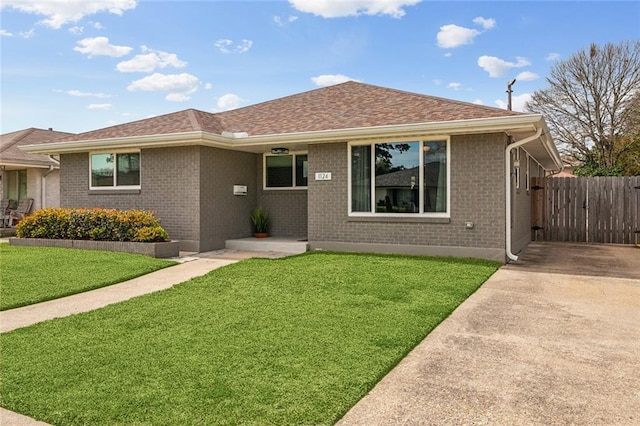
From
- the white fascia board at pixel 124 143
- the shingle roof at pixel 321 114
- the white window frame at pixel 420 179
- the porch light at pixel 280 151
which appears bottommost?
the white window frame at pixel 420 179

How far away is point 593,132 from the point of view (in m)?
27.0

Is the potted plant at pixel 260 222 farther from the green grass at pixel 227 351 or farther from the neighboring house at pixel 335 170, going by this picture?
the green grass at pixel 227 351

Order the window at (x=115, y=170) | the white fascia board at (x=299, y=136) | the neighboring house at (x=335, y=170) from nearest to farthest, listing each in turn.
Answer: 1. the white fascia board at (x=299, y=136)
2. the neighboring house at (x=335, y=170)
3. the window at (x=115, y=170)

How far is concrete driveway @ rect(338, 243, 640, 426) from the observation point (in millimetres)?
2949

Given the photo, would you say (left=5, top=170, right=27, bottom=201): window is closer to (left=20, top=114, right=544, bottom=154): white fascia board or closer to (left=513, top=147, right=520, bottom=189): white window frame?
(left=20, top=114, right=544, bottom=154): white fascia board

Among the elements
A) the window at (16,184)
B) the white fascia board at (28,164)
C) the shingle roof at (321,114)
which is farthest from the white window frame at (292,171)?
the window at (16,184)

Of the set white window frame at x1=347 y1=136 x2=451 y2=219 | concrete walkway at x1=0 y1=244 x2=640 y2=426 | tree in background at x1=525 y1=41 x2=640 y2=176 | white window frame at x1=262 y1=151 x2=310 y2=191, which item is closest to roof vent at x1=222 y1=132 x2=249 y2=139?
white window frame at x1=262 y1=151 x2=310 y2=191

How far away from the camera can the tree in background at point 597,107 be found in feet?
81.7

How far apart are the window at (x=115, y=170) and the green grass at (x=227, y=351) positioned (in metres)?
6.11

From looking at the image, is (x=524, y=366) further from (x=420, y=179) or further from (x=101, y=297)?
(x=420, y=179)

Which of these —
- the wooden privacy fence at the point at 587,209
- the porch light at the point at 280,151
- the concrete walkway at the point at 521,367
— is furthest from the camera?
the wooden privacy fence at the point at 587,209

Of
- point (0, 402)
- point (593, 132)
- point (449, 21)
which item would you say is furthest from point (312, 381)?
point (593, 132)

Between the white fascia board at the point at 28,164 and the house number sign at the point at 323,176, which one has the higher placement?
the white fascia board at the point at 28,164

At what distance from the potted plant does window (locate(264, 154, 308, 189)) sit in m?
0.79
